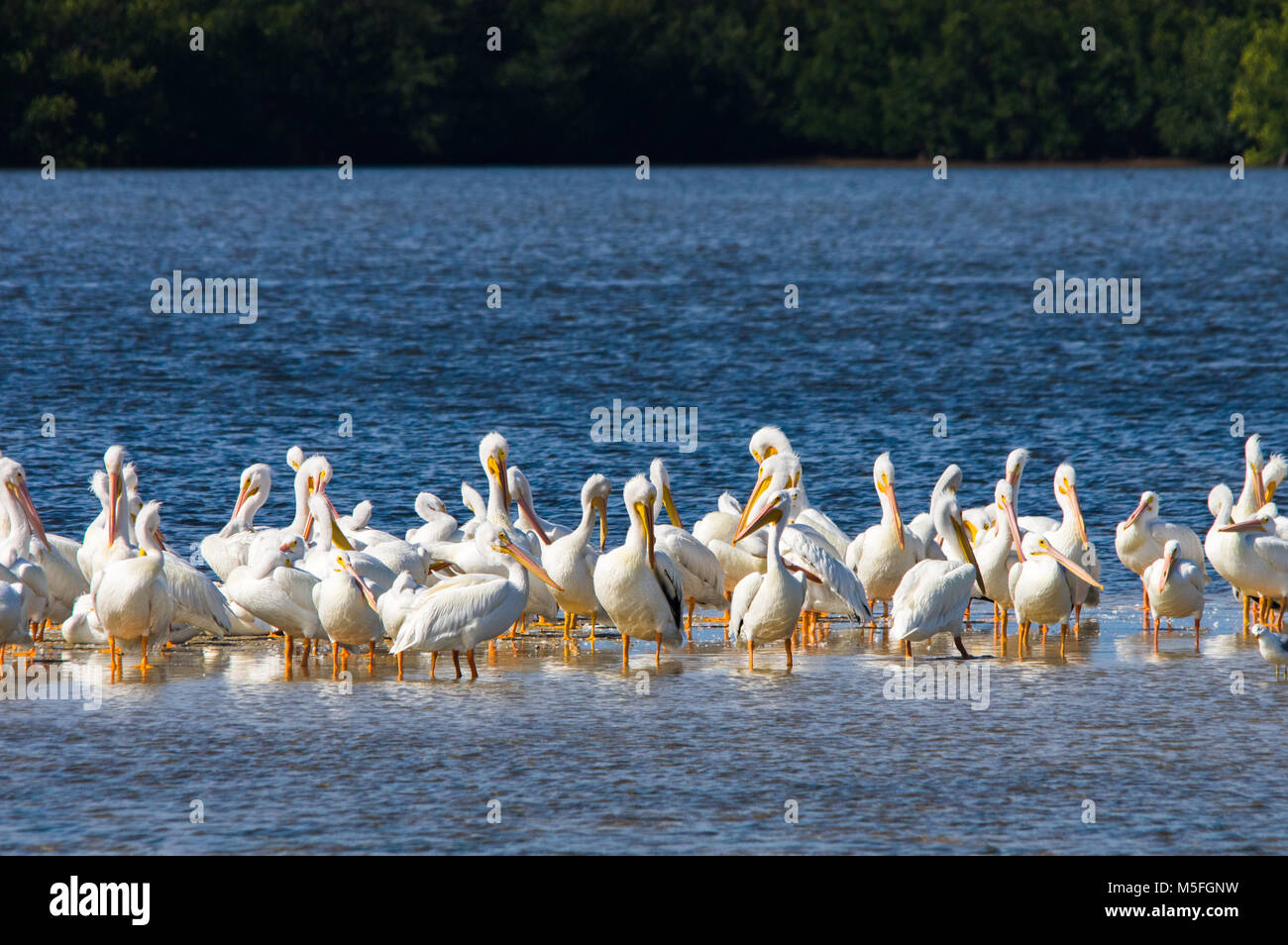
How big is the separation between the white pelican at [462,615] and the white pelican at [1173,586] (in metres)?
3.43

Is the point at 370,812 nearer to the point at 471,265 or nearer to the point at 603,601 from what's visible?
the point at 603,601

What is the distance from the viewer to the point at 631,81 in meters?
102

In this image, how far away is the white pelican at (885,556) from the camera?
38.6 feet

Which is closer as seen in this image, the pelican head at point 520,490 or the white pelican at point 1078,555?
the white pelican at point 1078,555

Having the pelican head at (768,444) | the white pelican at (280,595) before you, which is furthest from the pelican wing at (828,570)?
the white pelican at (280,595)

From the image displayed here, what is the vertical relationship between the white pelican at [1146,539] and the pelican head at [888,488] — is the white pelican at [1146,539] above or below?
below

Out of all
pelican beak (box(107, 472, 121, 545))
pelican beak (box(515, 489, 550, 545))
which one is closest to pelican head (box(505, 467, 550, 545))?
pelican beak (box(515, 489, 550, 545))

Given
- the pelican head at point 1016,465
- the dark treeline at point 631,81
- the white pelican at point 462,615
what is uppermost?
the dark treeline at point 631,81

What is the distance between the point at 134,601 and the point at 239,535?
1.94m

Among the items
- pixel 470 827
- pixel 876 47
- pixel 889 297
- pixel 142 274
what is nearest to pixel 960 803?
pixel 470 827

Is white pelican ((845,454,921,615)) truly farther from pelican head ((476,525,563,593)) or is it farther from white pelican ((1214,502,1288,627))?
pelican head ((476,525,563,593))

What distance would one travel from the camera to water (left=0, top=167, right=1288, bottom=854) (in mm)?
7859

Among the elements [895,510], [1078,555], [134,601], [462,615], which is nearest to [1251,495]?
[1078,555]

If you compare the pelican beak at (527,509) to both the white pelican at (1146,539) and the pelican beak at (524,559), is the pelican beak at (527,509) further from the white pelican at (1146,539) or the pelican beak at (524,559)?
the white pelican at (1146,539)
